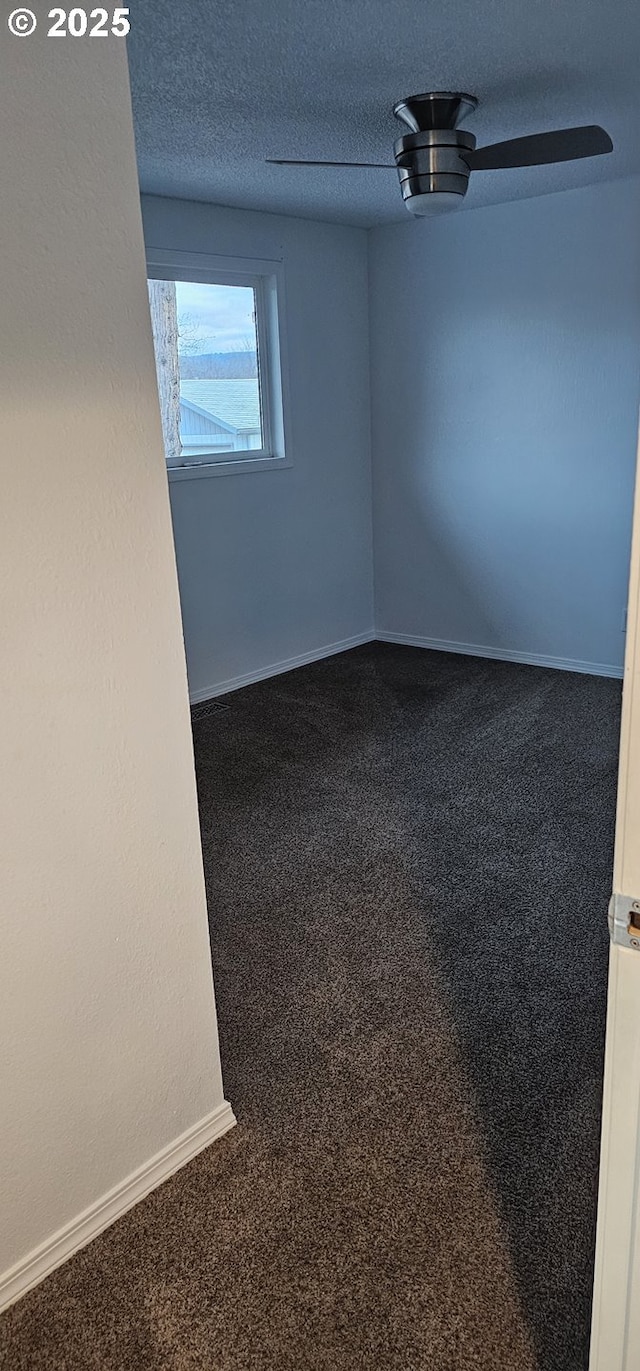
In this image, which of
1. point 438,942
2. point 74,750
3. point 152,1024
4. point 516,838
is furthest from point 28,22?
point 516,838

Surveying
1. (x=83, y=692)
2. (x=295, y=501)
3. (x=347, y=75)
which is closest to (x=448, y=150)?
(x=347, y=75)

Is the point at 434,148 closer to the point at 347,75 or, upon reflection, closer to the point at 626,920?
the point at 347,75

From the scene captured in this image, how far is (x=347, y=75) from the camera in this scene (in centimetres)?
247

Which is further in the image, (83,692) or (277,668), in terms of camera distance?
(277,668)

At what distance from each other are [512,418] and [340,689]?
5.09 ft

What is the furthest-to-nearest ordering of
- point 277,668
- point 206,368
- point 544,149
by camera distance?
point 277,668 < point 206,368 < point 544,149

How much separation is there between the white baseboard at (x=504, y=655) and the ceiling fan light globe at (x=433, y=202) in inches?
91.2

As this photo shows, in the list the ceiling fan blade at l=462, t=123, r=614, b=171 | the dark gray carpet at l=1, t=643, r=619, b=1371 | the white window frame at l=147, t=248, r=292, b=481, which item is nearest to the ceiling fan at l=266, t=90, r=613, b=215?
the ceiling fan blade at l=462, t=123, r=614, b=171

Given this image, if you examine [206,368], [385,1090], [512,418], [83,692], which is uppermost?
[206,368]

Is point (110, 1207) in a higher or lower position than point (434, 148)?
lower

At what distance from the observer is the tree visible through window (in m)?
4.11

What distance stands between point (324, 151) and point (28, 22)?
2.26 m

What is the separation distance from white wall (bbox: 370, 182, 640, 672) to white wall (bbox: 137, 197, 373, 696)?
0.18m

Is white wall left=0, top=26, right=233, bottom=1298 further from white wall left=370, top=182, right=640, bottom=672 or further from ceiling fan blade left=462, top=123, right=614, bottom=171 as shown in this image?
white wall left=370, top=182, right=640, bottom=672
